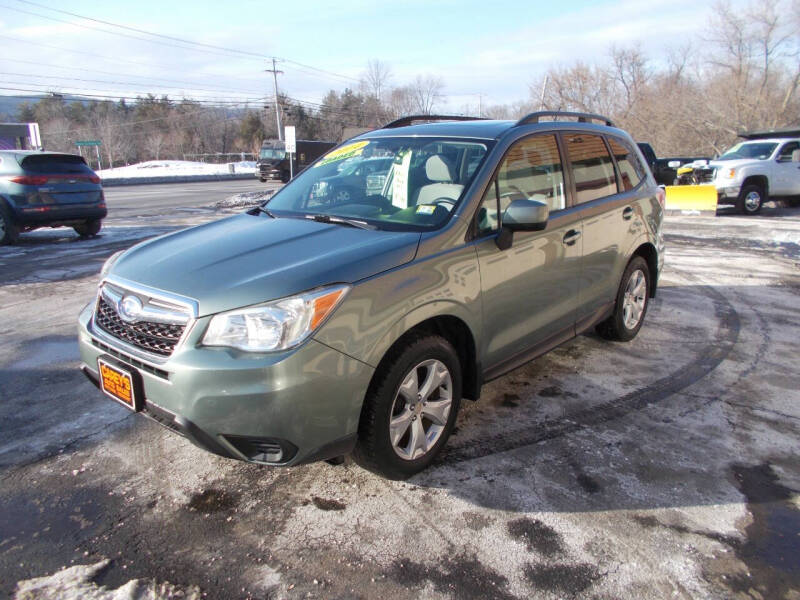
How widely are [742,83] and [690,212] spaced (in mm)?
23992

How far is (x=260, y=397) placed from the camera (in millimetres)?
2250

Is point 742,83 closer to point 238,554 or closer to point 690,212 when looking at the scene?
point 690,212

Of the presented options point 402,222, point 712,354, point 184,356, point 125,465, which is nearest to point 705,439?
point 712,354

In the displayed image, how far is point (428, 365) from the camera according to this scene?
2.82m

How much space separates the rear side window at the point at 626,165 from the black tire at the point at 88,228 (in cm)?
975

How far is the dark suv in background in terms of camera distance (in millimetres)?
9453

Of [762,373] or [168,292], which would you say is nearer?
[168,292]

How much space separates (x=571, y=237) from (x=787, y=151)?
1459cm

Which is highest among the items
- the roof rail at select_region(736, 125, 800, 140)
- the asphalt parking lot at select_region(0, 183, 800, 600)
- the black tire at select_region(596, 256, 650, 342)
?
the roof rail at select_region(736, 125, 800, 140)

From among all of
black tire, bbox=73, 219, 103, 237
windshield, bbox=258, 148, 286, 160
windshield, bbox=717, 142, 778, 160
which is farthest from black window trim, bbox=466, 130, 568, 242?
windshield, bbox=258, 148, 286, 160

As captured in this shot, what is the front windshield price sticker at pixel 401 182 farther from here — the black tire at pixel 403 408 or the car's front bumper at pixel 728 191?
the car's front bumper at pixel 728 191

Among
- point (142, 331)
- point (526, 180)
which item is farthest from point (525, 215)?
point (142, 331)

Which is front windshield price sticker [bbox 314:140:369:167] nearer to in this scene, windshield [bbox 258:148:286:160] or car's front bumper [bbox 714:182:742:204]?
car's front bumper [bbox 714:182:742:204]

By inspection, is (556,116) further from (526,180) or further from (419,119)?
(419,119)
